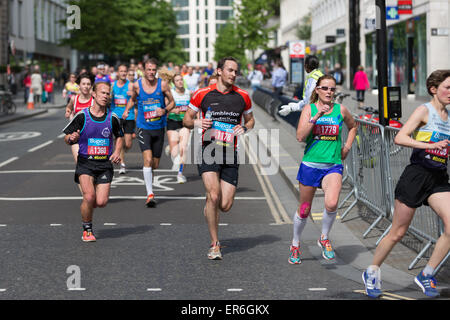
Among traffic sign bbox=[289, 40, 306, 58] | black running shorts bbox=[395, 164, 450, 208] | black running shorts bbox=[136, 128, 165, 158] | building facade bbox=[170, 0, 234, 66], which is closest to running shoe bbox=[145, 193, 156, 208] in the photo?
black running shorts bbox=[136, 128, 165, 158]

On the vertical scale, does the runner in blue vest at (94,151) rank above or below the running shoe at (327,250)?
above

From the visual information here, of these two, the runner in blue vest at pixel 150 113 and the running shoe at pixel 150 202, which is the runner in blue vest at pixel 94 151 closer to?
the running shoe at pixel 150 202

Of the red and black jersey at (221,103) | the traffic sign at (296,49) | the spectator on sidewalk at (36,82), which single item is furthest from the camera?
the spectator on sidewalk at (36,82)

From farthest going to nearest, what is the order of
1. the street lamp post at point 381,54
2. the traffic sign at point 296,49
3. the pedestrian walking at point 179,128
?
1. the traffic sign at point 296,49
2. the pedestrian walking at point 179,128
3. the street lamp post at point 381,54

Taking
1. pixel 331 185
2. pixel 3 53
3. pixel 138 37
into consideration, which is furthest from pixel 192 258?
pixel 138 37

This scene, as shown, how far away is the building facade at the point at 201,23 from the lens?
191250mm

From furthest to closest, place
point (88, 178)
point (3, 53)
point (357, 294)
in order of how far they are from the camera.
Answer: point (3, 53), point (88, 178), point (357, 294)

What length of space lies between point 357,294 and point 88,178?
3.54m

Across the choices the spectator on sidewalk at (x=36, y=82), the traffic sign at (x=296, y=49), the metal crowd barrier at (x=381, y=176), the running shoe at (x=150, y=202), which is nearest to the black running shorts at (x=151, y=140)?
the running shoe at (x=150, y=202)

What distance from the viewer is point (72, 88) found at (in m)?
20.0

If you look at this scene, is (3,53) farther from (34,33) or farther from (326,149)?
(326,149)

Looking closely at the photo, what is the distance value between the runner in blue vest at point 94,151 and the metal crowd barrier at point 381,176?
285 cm

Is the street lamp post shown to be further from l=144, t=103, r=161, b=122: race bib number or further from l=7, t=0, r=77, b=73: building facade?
l=7, t=0, r=77, b=73: building facade

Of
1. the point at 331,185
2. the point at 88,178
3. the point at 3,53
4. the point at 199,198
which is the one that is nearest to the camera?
the point at 331,185
